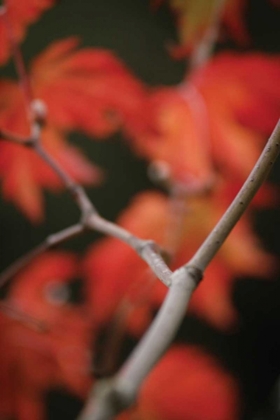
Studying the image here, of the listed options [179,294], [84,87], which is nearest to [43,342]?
[84,87]

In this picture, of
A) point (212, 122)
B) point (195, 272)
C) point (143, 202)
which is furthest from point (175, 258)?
point (195, 272)

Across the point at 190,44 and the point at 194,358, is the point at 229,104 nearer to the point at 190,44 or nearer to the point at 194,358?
the point at 190,44

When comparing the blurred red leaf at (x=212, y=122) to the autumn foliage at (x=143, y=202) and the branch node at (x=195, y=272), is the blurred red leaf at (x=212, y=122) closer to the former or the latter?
the autumn foliage at (x=143, y=202)

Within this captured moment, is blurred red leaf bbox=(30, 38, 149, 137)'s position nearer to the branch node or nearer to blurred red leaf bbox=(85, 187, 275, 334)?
blurred red leaf bbox=(85, 187, 275, 334)

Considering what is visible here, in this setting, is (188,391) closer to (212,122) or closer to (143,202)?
(143,202)

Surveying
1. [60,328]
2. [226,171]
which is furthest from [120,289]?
[226,171]

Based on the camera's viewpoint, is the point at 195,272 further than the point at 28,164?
No

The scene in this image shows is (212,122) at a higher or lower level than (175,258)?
higher

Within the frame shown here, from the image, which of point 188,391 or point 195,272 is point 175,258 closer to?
point 188,391

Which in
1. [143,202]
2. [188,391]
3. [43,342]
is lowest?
[188,391]
